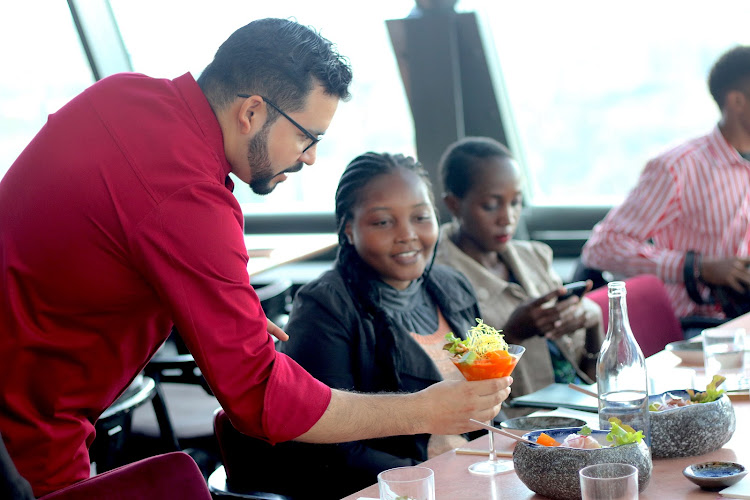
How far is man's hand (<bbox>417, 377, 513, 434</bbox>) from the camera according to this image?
181cm

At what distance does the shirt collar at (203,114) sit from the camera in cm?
176

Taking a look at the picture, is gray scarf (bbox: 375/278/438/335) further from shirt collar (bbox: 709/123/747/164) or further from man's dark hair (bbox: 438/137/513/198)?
shirt collar (bbox: 709/123/747/164)

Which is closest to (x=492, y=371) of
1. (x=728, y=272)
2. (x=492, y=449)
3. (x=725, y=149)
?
(x=492, y=449)

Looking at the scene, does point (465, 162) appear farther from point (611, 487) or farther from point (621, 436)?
point (611, 487)

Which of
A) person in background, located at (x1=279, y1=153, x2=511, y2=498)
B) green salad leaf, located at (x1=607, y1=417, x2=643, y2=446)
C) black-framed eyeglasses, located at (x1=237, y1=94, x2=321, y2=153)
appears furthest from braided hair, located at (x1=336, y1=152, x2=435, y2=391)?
green salad leaf, located at (x1=607, y1=417, x2=643, y2=446)

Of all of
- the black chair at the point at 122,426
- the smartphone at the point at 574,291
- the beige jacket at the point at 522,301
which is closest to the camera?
the black chair at the point at 122,426

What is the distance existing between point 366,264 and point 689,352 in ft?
3.17

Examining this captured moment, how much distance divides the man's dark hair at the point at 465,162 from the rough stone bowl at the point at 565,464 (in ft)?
6.16

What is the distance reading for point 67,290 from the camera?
5.47 ft

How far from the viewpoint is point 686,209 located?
400cm

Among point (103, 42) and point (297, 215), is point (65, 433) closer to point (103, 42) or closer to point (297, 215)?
point (103, 42)

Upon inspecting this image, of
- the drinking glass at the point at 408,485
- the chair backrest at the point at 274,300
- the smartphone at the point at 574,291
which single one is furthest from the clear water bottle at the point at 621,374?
the chair backrest at the point at 274,300

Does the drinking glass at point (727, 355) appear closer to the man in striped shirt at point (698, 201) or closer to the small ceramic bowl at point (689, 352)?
the small ceramic bowl at point (689, 352)

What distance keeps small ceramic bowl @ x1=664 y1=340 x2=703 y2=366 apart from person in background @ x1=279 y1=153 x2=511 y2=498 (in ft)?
1.99
